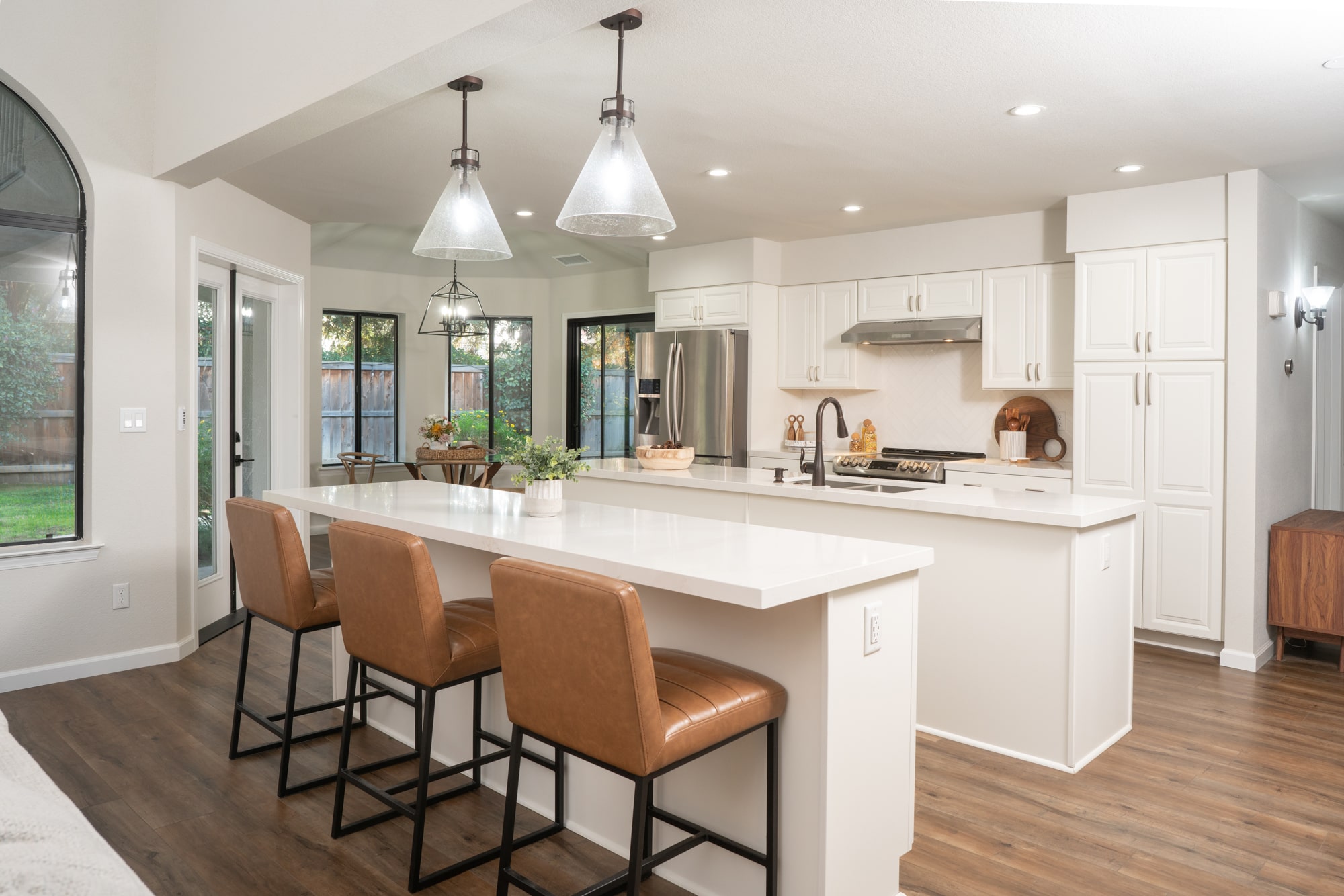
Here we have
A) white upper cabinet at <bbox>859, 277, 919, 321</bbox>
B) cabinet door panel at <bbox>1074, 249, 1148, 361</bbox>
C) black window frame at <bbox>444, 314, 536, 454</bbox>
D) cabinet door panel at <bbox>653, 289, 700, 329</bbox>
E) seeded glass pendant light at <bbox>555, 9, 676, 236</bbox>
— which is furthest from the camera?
black window frame at <bbox>444, 314, 536, 454</bbox>

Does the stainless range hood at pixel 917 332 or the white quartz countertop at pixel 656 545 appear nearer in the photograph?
the white quartz countertop at pixel 656 545

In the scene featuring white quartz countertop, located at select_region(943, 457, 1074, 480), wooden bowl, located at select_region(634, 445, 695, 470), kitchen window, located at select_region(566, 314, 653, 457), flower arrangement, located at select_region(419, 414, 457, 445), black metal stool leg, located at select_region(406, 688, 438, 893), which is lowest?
black metal stool leg, located at select_region(406, 688, 438, 893)

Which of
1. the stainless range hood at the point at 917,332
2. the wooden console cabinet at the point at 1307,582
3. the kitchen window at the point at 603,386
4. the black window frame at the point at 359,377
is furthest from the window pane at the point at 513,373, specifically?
the wooden console cabinet at the point at 1307,582

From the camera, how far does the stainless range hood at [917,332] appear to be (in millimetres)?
5445

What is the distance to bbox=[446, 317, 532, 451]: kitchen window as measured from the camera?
8.81 m

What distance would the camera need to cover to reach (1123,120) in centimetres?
355

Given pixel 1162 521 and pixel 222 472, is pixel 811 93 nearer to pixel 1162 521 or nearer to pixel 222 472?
pixel 1162 521

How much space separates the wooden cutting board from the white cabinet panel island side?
2.37 meters

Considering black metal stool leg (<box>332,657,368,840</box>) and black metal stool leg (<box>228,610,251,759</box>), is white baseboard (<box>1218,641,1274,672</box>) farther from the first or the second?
black metal stool leg (<box>228,610,251,759</box>)

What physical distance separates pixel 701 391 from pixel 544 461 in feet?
12.3

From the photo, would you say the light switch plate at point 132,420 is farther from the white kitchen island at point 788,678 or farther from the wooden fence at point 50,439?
the white kitchen island at point 788,678

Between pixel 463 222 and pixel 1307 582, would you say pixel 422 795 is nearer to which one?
pixel 463 222

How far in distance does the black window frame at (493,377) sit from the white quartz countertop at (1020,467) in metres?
4.71

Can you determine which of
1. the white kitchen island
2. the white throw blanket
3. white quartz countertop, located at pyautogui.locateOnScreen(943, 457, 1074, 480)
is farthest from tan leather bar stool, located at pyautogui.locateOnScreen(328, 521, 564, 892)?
white quartz countertop, located at pyautogui.locateOnScreen(943, 457, 1074, 480)
